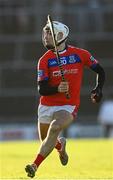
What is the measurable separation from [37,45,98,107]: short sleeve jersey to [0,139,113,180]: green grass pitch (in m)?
1.18

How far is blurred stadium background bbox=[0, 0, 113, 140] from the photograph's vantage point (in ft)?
85.5

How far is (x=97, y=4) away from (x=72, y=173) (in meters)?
15.6

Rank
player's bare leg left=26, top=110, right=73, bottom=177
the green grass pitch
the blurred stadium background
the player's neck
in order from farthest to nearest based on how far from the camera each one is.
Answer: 1. the blurred stadium background
2. the green grass pitch
3. the player's neck
4. player's bare leg left=26, top=110, right=73, bottom=177

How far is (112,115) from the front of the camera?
26.0 meters

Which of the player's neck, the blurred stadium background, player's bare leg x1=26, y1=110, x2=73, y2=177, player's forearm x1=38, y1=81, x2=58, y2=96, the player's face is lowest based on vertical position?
the blurred stadium background

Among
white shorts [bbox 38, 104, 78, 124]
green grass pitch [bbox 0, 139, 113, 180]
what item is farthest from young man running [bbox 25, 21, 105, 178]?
green grass pitch [bbox 0, 139, 113, 180]

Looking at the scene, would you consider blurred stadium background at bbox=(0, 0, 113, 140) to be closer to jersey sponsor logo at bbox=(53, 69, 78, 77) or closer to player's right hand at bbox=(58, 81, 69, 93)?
jersey sponsor logo at bbox=(53, 69, 78, 77)

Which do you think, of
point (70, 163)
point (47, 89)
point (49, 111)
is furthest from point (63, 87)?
point (70, 163)

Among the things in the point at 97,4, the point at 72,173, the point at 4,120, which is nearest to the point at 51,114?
the point at 72,173

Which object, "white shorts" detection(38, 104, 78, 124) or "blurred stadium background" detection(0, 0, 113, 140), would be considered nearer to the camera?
"white shorts" detection(38, 104, 78, 124)

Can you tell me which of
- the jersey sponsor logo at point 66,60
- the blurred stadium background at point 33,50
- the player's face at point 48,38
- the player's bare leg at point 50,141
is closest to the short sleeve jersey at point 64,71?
the jersey sponsor logo at point 66,60

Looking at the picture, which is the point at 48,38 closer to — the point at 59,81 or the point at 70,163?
the point at 59,81

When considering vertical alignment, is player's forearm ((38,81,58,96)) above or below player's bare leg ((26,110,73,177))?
above

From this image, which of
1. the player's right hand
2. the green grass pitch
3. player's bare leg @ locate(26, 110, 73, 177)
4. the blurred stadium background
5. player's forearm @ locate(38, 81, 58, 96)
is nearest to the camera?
player's bare leg @ locate(26, 110, 73, 177)
